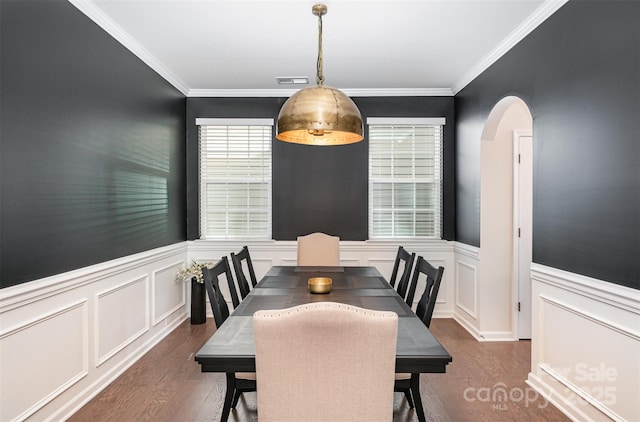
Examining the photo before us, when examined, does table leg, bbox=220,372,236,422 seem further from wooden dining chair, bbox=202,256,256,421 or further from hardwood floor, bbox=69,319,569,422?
hardwood floor, bbox=69,319,569,422

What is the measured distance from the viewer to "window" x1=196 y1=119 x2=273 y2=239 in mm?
4742

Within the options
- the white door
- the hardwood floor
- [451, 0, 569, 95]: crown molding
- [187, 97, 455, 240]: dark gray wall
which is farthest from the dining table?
[451, 0, 569, 95]: crown molding

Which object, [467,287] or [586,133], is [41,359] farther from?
[467,287]

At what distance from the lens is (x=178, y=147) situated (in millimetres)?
4461

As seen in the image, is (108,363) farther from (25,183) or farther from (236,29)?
(236,29)

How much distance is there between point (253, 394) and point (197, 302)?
1904 mm

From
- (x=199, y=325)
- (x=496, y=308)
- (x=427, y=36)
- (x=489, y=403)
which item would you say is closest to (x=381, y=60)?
(x=427, y=36)

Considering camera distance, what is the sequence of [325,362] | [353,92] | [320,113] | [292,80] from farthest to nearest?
[353,92]
[292,80]
[320,113]
[325,362]

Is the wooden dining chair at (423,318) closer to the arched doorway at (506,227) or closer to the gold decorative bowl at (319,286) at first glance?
the gold decorative bowl at (319,286)

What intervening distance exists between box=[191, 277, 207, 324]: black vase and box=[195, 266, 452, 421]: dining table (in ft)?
4.65

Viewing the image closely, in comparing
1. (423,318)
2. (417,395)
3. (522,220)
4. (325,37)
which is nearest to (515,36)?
(325,37)

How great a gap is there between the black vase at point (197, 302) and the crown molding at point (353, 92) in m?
2.21

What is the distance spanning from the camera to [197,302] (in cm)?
440

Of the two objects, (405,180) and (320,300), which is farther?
(405,180)
